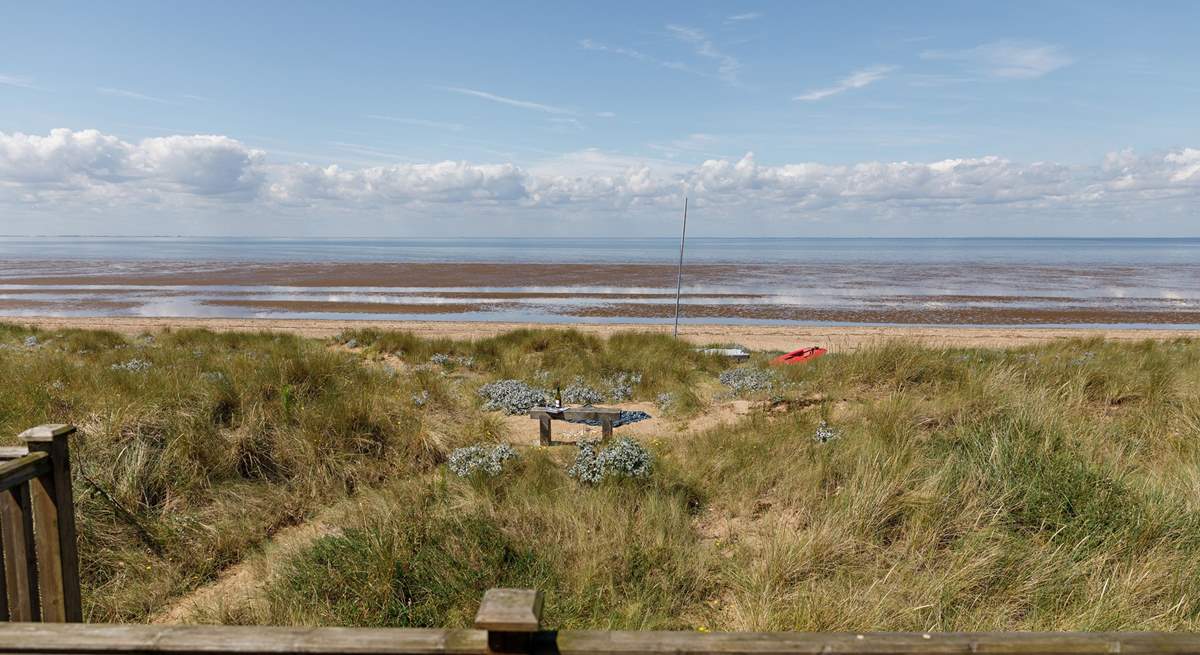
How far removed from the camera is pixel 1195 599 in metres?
3.93

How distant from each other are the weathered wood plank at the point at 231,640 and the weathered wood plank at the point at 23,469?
108 cm

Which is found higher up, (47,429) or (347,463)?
(47,429)

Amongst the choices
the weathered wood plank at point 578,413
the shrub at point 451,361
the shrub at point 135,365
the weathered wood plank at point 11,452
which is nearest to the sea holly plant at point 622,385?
the weathered wood plank at point 578,413

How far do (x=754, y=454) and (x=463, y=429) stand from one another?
3.41 metres

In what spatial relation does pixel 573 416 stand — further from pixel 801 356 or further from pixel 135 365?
pixel 135 365

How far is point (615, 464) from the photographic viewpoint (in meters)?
6.30

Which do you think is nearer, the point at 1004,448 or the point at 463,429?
the point at 1004,448

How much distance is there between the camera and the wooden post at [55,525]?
3.21 m

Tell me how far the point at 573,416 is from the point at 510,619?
686 cm

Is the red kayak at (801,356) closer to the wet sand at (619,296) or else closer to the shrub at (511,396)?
the shrub at (511,396)

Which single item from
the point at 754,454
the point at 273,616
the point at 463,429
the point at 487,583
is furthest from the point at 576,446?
the point at 273,616

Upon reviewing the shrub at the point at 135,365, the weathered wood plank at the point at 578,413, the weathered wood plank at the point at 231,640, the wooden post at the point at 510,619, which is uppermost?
the wooden post at the point at 510,619

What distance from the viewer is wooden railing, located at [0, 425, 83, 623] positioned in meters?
3.07

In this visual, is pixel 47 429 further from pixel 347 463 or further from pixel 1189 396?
pixel 1189 396
